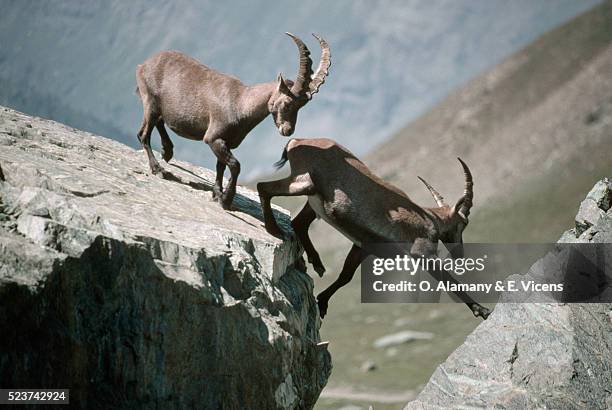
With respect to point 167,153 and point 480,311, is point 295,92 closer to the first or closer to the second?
point 167,153

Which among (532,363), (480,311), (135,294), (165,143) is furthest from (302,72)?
(532,363)

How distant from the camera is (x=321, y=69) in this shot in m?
18.2

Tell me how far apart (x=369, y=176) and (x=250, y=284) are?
189 inches

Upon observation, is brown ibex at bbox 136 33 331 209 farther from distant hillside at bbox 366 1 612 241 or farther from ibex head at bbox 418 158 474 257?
distant hillside at bbox 366 1 612 241

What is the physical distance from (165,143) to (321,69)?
15.4 feet

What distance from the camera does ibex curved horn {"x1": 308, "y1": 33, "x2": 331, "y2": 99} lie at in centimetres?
1809

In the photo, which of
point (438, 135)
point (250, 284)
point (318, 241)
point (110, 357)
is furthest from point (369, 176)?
point (438, 135)

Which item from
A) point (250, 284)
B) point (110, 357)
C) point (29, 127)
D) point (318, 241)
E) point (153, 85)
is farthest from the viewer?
point (318, 241)

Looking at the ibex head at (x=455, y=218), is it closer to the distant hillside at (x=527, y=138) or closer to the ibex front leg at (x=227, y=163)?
the ibex front leg at (x=227, y=163)

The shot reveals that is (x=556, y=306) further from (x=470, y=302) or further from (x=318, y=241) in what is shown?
(x=318, y=241)

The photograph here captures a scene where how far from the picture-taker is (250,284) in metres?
15.5

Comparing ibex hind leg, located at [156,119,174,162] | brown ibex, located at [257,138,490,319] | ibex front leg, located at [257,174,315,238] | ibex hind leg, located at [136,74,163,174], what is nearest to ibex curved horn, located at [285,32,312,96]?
brown ibex, located at [257,138,490,319]

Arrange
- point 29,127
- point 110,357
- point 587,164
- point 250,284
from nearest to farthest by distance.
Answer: point 110,357 < point 250,284 < point 29,127 < point 587,164

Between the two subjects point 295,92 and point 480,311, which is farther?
point 480,311
